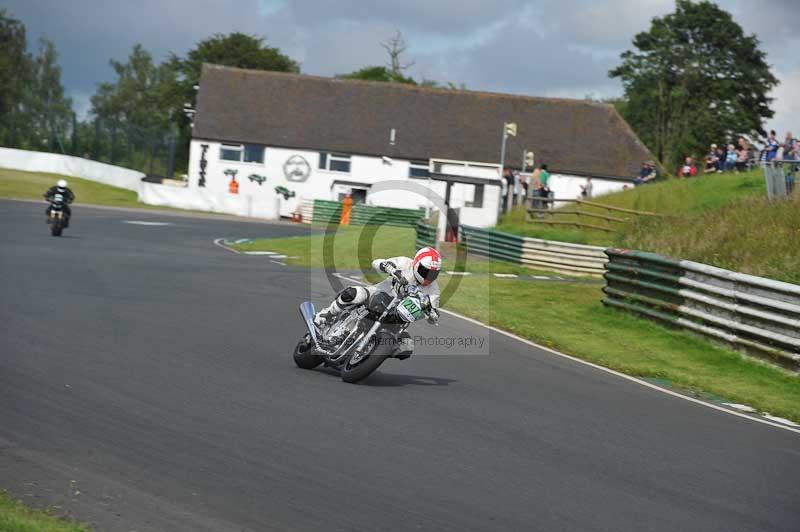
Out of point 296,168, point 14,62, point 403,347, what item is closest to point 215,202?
point 296,168

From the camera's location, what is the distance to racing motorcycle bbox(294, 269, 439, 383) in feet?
32.7

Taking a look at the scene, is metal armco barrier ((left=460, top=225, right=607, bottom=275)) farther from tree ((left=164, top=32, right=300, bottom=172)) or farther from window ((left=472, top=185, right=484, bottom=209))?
tree ((left=164, top=32, right=300, bottom=172))

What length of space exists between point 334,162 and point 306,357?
5359cm

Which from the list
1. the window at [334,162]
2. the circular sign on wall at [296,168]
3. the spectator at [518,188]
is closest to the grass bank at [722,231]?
the spectator at [518,188]

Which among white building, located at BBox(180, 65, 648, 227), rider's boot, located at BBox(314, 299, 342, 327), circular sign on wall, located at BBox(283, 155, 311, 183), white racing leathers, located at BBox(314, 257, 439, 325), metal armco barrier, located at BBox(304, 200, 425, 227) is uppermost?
white building, located at BBox(180, 65, 648, 227)

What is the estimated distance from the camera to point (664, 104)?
75375mm

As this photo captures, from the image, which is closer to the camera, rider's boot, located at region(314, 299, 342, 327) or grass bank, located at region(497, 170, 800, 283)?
rider's boot, located at region(314, 299, 342, 327)

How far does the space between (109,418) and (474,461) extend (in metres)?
2.74

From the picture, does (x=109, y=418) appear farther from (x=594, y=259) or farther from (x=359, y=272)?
(x=594, y=259)

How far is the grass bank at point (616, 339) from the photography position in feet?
44.9

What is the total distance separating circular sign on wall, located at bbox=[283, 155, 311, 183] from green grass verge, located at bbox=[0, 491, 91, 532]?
58604mm

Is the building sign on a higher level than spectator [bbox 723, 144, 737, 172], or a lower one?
lower

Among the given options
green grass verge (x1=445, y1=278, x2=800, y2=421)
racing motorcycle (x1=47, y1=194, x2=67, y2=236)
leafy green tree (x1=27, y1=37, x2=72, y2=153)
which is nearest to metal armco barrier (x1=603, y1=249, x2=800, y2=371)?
green grass verge (x1=445, y1=278, x2=800, y2=421)

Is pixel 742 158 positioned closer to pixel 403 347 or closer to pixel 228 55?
pixel 403 347
